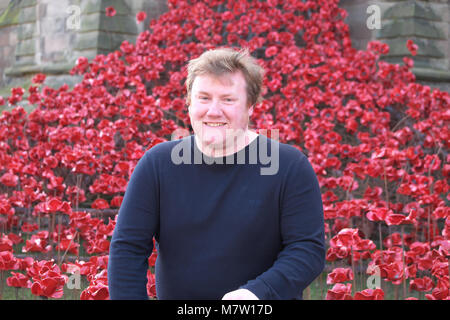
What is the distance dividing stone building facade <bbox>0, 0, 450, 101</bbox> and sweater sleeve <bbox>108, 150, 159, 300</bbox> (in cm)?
626

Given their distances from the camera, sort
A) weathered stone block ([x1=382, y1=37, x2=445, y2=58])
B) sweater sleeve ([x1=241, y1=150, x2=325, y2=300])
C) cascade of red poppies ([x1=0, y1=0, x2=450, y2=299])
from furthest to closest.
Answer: weathered stone block ([x1=382, y1=37, x2=445, y2=58]) → cascade of red poppies ([x1=0, y1=0, x2=450, y2=299]) → sweater sleeve ([x1=241, y1=150, x2=325, y2=300])

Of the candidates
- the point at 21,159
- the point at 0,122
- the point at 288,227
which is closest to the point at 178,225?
the point at 288,227

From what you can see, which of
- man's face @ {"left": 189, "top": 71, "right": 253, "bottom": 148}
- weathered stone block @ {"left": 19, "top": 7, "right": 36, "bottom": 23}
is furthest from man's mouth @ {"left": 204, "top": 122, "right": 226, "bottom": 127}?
weathered stone block @ {"left": 19, "top": 7, "right": 36, "bottom": 23}

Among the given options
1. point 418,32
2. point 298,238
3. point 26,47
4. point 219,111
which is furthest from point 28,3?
point 298,238

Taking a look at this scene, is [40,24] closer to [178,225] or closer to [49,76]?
[49,76]

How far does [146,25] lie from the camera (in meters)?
8.16

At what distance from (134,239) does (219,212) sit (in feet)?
1.09

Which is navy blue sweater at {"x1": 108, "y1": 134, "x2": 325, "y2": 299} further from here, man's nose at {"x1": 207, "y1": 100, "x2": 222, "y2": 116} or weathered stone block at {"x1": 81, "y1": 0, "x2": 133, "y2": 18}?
weathered stone block at {"x1": 81, "y1": 0, "x2": 133, "y2": 18}

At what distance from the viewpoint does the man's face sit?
2.12 metres

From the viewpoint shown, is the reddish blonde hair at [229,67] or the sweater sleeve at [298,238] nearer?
the sweater sleeve at [298,238]

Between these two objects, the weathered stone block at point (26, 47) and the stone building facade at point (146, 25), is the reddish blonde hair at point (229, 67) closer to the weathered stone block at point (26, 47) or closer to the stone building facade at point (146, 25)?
the stone building facade at point (146, 25)

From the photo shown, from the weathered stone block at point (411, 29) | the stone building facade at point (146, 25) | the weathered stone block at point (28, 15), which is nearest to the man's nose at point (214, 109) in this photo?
the stone building facade at point (146, 25)

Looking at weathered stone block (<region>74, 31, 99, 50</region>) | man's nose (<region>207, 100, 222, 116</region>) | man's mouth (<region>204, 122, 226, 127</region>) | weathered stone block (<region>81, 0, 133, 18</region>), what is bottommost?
man's mouth (<region>204, 122, 226, 127</region>)

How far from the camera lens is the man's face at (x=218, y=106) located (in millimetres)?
2121
